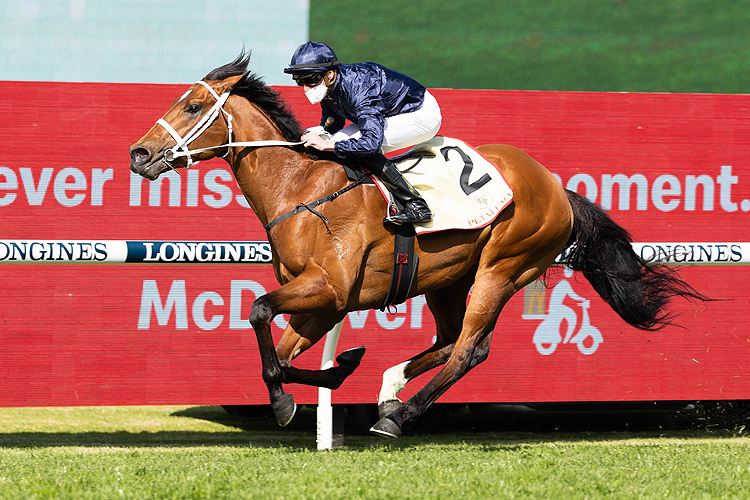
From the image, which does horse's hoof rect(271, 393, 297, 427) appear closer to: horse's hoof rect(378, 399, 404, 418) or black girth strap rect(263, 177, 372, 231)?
horse's hoof rect(378, 399, 404, 418)

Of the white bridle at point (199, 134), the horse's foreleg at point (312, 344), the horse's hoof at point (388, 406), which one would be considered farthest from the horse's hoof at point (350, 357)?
the white bridle at point (199, 134)

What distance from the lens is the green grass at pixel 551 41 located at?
919 cm

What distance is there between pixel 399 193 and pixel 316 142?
1.51ft

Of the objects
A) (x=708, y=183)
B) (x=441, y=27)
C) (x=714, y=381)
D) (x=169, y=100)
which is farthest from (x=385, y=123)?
(x=441, y=27)

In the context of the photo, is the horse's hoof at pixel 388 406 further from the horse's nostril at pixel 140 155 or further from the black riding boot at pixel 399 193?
the horse's nostril at pixel 140 155

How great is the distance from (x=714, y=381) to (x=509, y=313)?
1.42 m

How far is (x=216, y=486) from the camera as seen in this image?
3.36 meters

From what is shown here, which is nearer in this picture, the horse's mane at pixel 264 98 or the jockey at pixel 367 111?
the jockey at pixel 367 111

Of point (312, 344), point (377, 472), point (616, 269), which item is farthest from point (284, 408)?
point (616, 269)

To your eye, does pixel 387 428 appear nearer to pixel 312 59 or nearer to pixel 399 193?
pixel 399 193

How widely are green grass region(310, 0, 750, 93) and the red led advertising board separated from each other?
3.46m

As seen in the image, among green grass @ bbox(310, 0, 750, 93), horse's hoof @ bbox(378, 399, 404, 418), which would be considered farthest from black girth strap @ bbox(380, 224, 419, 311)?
green grass @ bbox(310, 0, 750, 93)

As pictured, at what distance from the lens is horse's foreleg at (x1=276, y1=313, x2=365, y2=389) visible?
425 cm

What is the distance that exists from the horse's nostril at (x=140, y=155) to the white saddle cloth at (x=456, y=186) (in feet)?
3.46
